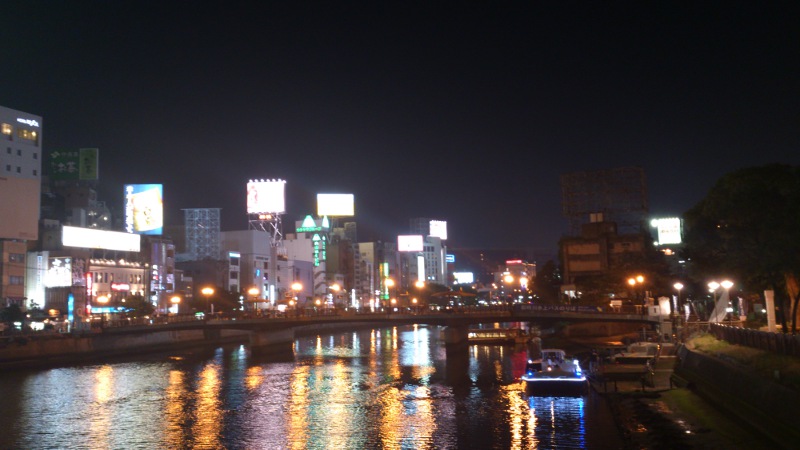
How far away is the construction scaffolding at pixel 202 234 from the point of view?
12781 cm

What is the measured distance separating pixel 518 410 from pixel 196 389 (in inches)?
897

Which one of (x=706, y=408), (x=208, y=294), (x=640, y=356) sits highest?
(x=208, y=294)

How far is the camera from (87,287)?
3381 inches

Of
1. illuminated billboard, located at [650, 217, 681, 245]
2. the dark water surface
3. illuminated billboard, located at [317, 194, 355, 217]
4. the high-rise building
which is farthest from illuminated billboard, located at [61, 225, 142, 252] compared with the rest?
illuminated billboard, located at [650, 217, 681, 245]

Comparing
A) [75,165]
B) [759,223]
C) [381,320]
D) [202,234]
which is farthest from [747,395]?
[202,234]

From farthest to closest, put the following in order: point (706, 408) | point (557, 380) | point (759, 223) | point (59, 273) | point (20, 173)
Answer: point (20, 173) < point (59, 273) < point (557, 380) < point (759, 223) < point (706, 408)

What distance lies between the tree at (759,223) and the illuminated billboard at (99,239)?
73.9 metres

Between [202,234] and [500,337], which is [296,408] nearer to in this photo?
[500,337]

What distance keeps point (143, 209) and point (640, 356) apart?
81443mm

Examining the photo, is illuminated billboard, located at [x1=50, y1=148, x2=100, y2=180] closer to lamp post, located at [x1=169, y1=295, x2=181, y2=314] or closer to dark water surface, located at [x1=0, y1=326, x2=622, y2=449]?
lamp post, located at [x1=169, y1=295, x2=181, y2=314]

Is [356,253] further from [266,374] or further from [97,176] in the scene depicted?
[266,374]

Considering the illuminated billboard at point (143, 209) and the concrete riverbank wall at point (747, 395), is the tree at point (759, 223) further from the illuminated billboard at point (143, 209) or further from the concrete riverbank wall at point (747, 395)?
the illuminated billboard at point (143, 209)

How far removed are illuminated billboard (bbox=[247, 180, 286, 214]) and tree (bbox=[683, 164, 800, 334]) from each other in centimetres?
8872

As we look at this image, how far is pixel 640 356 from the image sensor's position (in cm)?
4700
